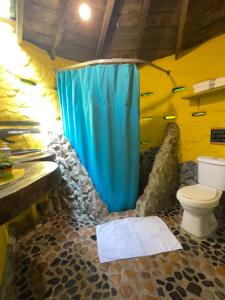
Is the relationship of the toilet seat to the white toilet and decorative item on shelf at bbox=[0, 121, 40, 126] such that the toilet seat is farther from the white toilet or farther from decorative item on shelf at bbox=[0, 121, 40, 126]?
decorative item on shelf at bbox=[0, 121, 40, 126]

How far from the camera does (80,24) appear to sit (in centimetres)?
207

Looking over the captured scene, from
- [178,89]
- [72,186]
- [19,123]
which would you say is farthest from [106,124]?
[178,89]

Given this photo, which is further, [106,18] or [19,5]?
[106,18]

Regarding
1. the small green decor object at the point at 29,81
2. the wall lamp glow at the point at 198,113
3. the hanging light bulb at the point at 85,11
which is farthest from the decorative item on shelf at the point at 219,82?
the small green decor object at the point at 29,81

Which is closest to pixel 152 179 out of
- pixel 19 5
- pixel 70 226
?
pixel 70 226

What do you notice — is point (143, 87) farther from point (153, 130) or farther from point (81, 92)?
point (81, 92)

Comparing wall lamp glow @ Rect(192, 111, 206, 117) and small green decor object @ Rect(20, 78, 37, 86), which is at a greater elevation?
small green decor object @ Rect(20, 78, 37, 86)

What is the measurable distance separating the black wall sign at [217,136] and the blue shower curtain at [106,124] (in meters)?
0.92

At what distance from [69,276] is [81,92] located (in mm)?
1748

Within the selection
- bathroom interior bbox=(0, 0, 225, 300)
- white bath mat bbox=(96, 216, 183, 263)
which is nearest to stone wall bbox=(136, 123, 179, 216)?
bathroom interior bbox=(0, 0, 225, 300)

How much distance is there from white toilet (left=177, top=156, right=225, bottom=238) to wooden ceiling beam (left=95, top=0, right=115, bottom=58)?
1.99 metres

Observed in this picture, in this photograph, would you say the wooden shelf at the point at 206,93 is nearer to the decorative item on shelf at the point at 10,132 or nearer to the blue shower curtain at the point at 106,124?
the blue shower curtain at the point at 106,124

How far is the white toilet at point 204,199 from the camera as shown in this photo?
153 cm

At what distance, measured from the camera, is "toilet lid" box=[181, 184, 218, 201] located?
1560 mm
